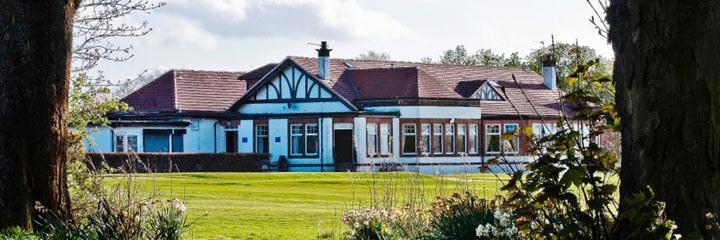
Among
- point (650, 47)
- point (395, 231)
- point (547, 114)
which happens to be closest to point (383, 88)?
point (547, 114)

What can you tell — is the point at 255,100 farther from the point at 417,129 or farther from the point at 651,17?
the point at 651,17

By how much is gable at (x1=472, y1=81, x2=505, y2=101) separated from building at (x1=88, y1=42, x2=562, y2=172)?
147mm

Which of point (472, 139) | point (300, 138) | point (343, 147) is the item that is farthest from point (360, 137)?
point (472, 139)

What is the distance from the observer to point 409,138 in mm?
54906

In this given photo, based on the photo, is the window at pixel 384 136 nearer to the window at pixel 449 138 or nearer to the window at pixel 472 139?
the window at pixel 449 138

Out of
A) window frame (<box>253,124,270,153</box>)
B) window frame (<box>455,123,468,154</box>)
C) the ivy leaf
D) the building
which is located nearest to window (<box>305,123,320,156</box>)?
the building

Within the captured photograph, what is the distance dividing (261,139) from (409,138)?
6.26 m

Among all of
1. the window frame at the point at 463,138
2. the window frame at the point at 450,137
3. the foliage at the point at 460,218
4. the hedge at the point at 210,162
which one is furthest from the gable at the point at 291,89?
the foliage at the point at 460,218

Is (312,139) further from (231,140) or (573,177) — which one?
(573,177)

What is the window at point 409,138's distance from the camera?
180 ft

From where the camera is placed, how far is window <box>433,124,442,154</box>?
55.6 m

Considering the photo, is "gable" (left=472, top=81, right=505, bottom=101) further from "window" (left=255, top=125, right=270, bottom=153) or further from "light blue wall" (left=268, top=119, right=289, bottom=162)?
"window" (left=255, top=125, right=270, bottom=153)

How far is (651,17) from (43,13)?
20.6 feet

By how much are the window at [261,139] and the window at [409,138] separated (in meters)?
5.81
